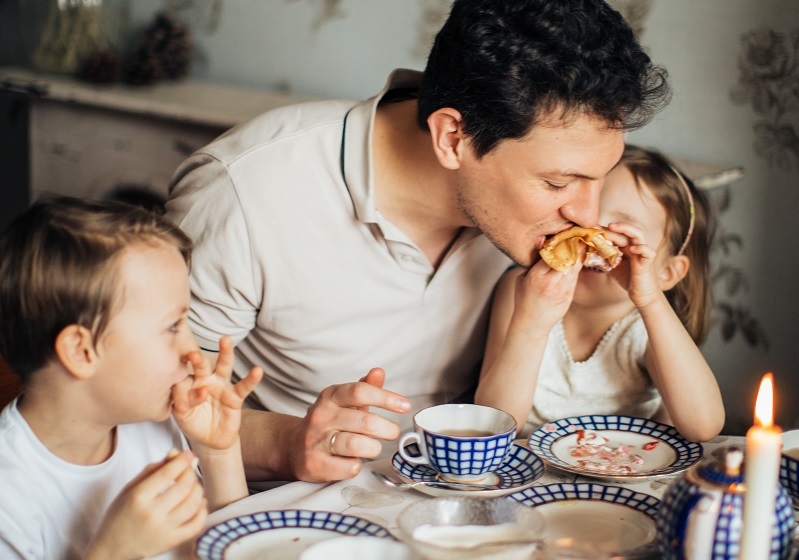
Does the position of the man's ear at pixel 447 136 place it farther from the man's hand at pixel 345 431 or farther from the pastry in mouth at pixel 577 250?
the man's hand at pixel 345 431

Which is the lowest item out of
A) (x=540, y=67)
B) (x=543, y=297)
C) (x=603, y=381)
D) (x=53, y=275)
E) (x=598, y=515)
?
(x=603, y=381)

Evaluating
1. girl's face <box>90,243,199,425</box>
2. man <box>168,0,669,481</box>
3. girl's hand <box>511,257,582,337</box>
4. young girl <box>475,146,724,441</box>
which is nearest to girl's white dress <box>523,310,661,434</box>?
young girl <box>475,146,724,441</box>

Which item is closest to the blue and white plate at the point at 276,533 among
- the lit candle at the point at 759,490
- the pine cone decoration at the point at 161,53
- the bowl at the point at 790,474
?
the lit candle at the point at 759,490

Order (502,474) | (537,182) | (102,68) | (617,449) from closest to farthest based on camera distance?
(502,474), (617,449), (537,182), (102,68)

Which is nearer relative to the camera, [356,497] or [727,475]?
[727,475]

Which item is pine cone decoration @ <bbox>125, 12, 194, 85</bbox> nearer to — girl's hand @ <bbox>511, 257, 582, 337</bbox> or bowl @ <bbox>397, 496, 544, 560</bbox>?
girl's hand @ <bbox>511, 257, 582, 337</bbox>

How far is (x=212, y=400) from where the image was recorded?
1228 mm

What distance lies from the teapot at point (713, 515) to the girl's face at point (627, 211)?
0.80 meters

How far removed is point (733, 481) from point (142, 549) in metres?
0.61

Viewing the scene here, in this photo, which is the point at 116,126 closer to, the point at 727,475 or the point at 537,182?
the point at 537,182

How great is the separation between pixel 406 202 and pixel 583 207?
32 centimetres

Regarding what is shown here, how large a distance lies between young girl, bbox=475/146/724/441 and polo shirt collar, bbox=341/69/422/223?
290 millimetres

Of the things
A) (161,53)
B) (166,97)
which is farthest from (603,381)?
(161,53)

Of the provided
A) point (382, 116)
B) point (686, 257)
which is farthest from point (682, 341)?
point (382, 116)
